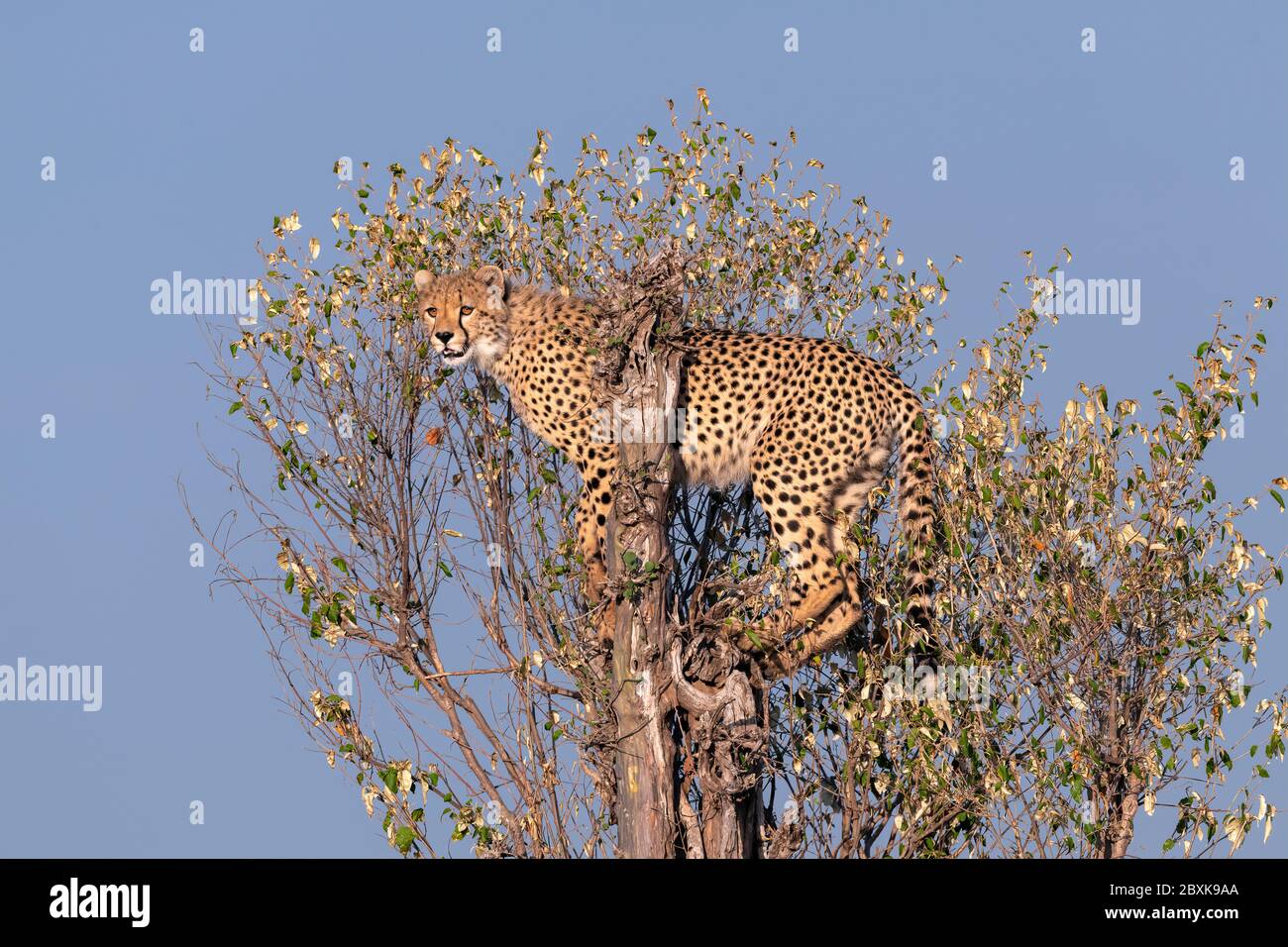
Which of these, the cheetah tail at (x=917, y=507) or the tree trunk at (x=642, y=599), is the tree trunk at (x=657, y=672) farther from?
the cheetah tail at (x=917, y=507)

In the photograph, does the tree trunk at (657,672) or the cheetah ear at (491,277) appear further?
the cheetah ear at (491,277)

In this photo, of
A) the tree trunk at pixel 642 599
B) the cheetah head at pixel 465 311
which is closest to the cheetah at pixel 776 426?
the cheetah head at pixel 465 311

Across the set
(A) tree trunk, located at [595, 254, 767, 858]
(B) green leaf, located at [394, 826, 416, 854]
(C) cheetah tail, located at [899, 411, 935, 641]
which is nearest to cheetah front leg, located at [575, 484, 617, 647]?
(A) tree trunk, located at [595, 254, 767, 858]

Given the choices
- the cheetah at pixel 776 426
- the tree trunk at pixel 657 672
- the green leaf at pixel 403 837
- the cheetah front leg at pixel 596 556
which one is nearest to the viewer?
the green leaf at pixel 403 837

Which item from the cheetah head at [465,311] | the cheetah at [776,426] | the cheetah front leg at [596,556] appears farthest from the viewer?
the cheetah head at [465,311]

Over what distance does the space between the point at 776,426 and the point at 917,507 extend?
3.35 feet

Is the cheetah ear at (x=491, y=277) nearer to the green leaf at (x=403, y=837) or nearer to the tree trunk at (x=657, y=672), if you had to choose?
the tree trunk at (x=657, y=672)

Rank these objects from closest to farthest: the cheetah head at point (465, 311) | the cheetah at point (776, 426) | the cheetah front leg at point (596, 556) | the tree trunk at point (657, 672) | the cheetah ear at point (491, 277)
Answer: the tree trunk at point (657, 672), the cheetah front leg at point (596, 556), the cheetah at point (776, 426), the cheetah head at point (465, 311), the cheetah ear at point (491, 277)

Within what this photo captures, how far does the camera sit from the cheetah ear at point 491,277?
11.9 m

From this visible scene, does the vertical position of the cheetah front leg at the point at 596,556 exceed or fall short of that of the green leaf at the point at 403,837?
it exceeds it

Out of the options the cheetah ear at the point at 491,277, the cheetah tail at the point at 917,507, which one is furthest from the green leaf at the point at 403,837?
the cheetah ear at the point at 491,277

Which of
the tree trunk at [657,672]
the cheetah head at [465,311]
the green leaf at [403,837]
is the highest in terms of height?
the cheetah head at [465,311]

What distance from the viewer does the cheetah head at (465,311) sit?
11.6m

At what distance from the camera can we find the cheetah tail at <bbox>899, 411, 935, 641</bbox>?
34.8ft
